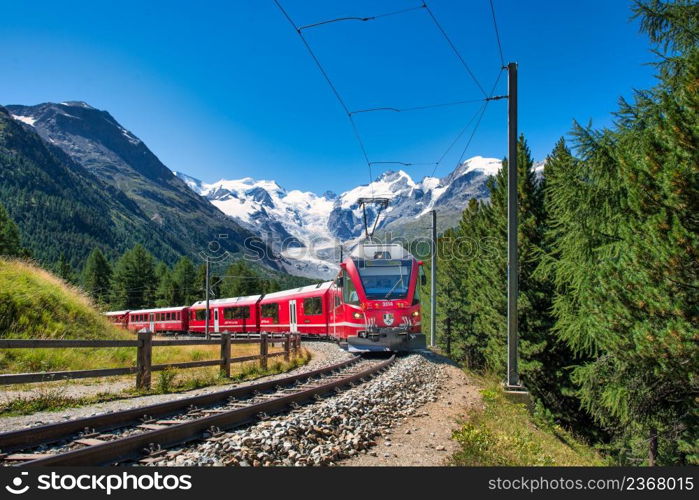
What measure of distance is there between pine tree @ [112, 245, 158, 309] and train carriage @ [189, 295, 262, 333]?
37818 millimetres

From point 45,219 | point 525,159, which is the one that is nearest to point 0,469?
point 525,159

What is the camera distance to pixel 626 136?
9734mm

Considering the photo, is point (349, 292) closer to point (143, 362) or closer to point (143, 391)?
point (143, 362)

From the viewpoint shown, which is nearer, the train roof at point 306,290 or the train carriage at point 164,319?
the train roof at point 306,290

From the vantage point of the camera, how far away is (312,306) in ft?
89.9

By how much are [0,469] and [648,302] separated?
340 inches

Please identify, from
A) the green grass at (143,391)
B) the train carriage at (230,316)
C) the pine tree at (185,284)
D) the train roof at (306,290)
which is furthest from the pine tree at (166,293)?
the green grass at (143,391)

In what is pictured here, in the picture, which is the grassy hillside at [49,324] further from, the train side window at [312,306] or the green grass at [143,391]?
the train side window at [312,306]

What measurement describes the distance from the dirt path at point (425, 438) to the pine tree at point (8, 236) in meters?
53.5

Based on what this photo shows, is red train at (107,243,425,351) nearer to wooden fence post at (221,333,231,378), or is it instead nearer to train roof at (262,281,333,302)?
train roof at (262,281,333,302)

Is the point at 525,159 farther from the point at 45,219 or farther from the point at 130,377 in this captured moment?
the point at 45,219

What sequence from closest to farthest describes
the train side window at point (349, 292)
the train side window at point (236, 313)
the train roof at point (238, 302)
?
the train side window at point (349, 292)
the train roof at point (238, 302)
the train side window at point (236, 313)

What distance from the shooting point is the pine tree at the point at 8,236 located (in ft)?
169

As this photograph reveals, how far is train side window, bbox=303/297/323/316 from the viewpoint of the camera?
2648 centimetres
